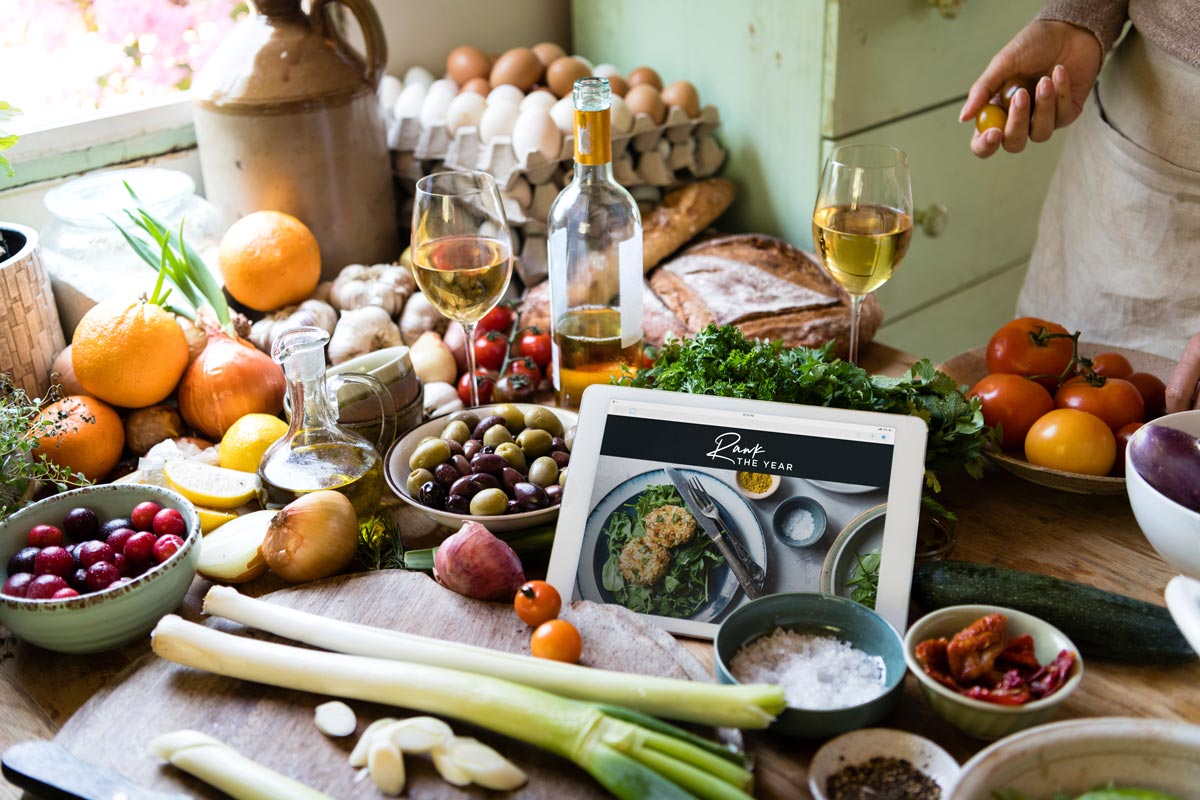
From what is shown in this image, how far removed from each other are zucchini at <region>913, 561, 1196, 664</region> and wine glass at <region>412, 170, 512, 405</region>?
0.57 m

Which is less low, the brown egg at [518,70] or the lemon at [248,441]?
the brown egg at [518,70]

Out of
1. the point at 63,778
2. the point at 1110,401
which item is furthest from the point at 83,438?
the point at 1110,401

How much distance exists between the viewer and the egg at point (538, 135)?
1.60 metres

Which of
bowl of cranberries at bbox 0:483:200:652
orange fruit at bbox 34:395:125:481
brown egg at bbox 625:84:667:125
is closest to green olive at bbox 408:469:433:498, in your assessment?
bowl of cranberries at bbox 0:483:200:652

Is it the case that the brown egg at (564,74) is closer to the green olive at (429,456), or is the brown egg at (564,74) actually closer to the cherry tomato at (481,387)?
the cherry tomato at (481,387)

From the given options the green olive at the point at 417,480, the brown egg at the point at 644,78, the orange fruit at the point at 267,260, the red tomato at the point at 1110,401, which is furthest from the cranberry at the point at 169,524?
the brown egg at the point at 644,78

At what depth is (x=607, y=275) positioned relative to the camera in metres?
1.29

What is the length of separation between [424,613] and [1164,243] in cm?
114

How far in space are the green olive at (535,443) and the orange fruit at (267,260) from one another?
0.57 metres

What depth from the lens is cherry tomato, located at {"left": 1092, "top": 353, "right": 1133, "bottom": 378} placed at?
1.19 meters

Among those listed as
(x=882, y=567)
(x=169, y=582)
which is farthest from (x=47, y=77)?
(x=882, y=567)

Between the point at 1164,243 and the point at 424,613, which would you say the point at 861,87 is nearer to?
→ the point at 1164,243

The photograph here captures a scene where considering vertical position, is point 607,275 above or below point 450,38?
below

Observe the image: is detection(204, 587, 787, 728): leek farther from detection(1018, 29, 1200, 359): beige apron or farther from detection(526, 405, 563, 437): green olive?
detection(1018, 29, 1200, 359): beige apron
